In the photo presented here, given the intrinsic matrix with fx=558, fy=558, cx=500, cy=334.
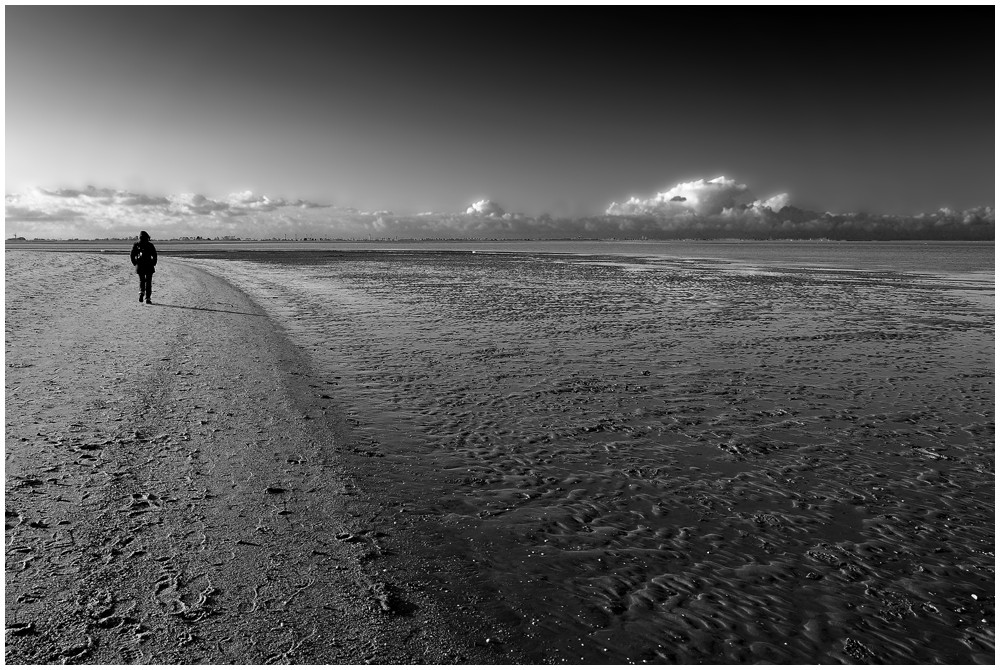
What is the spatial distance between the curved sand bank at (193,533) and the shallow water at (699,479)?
721mm

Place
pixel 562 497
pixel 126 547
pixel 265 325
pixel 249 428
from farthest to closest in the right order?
pixel 265 325, pixel 249 428, pixel 562 497, pixel 126 547

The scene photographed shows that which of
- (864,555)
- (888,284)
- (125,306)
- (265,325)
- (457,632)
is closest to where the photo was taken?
(457,632)

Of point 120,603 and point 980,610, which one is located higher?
point 120,603

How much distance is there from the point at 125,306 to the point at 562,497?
19.2m

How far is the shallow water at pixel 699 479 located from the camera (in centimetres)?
412

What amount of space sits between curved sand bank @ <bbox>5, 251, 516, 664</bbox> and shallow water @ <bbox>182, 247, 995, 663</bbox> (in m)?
0.72

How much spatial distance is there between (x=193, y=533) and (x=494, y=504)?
281 centimetres

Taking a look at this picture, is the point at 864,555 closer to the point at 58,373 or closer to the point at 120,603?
the point at 120,603

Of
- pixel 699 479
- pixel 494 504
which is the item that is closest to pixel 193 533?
pixel 494 504

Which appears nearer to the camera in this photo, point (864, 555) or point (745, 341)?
point (864, 555)

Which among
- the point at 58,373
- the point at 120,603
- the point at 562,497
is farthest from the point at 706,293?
the point at 120,603

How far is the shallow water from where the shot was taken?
4121 millimetres

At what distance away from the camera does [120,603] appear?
155 inches

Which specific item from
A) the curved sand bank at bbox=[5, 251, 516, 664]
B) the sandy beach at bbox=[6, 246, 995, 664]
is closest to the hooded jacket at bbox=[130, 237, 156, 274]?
the sandy beach at bbox=[6, 246, 995, 664]
